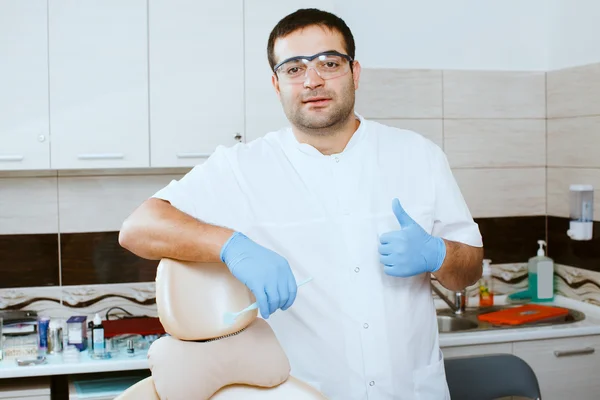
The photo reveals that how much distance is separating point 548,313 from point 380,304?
149cm

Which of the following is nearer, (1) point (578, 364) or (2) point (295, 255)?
(2) point (295, 255)

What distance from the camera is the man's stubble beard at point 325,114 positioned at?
175cm

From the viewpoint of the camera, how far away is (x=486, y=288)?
3217 mm

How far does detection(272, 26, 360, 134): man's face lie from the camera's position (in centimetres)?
173

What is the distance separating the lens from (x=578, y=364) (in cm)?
287

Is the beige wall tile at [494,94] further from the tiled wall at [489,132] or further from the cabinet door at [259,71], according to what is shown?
the cabinet door at [259,71]

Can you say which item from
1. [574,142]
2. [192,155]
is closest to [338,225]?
[192,155]

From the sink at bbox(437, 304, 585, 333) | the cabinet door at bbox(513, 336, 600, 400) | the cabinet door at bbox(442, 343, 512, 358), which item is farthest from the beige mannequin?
the cabinet door at bbox(513, 336, 600, 400)

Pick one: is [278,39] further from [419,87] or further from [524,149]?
[524,149]

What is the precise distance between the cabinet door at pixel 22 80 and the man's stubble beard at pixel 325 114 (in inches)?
47.6

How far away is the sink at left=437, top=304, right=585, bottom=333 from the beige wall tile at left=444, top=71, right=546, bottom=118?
0.86 meters

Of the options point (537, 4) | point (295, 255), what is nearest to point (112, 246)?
point (295, 255)

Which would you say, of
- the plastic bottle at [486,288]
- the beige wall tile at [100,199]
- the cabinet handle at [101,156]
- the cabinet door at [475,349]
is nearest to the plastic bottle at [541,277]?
the plastic bottle at [486,288]

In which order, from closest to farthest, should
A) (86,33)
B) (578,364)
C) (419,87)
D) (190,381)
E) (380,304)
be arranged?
(190,381) → (380,304) → (86,33) → (578,364) → (419,87)
